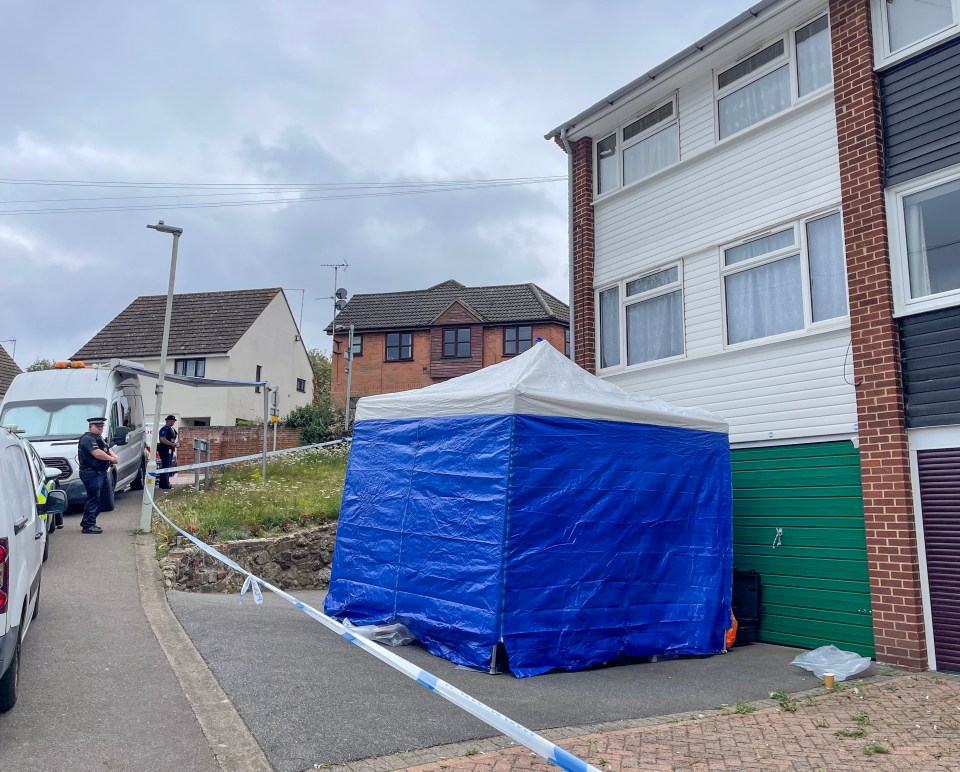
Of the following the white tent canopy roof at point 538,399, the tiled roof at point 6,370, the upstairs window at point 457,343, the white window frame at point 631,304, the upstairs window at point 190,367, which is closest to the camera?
the white tent canopy roof at point 538,399

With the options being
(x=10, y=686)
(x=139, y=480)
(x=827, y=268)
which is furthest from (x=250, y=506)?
(x=827, y=268)

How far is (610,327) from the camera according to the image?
12359mm

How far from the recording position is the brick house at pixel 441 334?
40.1 metres

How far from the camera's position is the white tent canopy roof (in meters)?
7.57

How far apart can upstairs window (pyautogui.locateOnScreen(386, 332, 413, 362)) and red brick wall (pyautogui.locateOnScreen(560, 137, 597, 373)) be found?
29.3m

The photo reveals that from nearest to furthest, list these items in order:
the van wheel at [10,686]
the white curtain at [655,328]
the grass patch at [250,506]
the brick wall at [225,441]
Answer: the van wheel at [10,686]
the white curtain at [655,328]
the grass patch at [250,506]
the brick wall at [225,441]

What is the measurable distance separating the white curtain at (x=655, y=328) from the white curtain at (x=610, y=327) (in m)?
0.25

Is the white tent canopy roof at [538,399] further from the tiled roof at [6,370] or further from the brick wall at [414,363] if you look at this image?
the brick wall at [414,363]

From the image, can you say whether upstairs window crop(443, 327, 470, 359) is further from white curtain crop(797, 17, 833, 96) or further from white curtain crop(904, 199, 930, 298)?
white curtain crop(904, 199, 930, 298)

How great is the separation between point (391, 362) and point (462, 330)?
13.7ft

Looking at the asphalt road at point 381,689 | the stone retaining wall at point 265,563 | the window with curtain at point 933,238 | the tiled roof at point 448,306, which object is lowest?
the asphalt road at point 381,689

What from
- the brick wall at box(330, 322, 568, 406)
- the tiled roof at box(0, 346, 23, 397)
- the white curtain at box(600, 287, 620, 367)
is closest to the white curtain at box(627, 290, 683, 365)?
the white curtain at box(600, 287, 620, 367)

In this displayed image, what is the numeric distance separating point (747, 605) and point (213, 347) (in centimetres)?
3174

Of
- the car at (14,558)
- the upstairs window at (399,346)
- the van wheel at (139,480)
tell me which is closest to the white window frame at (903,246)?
the car at (14,558)
